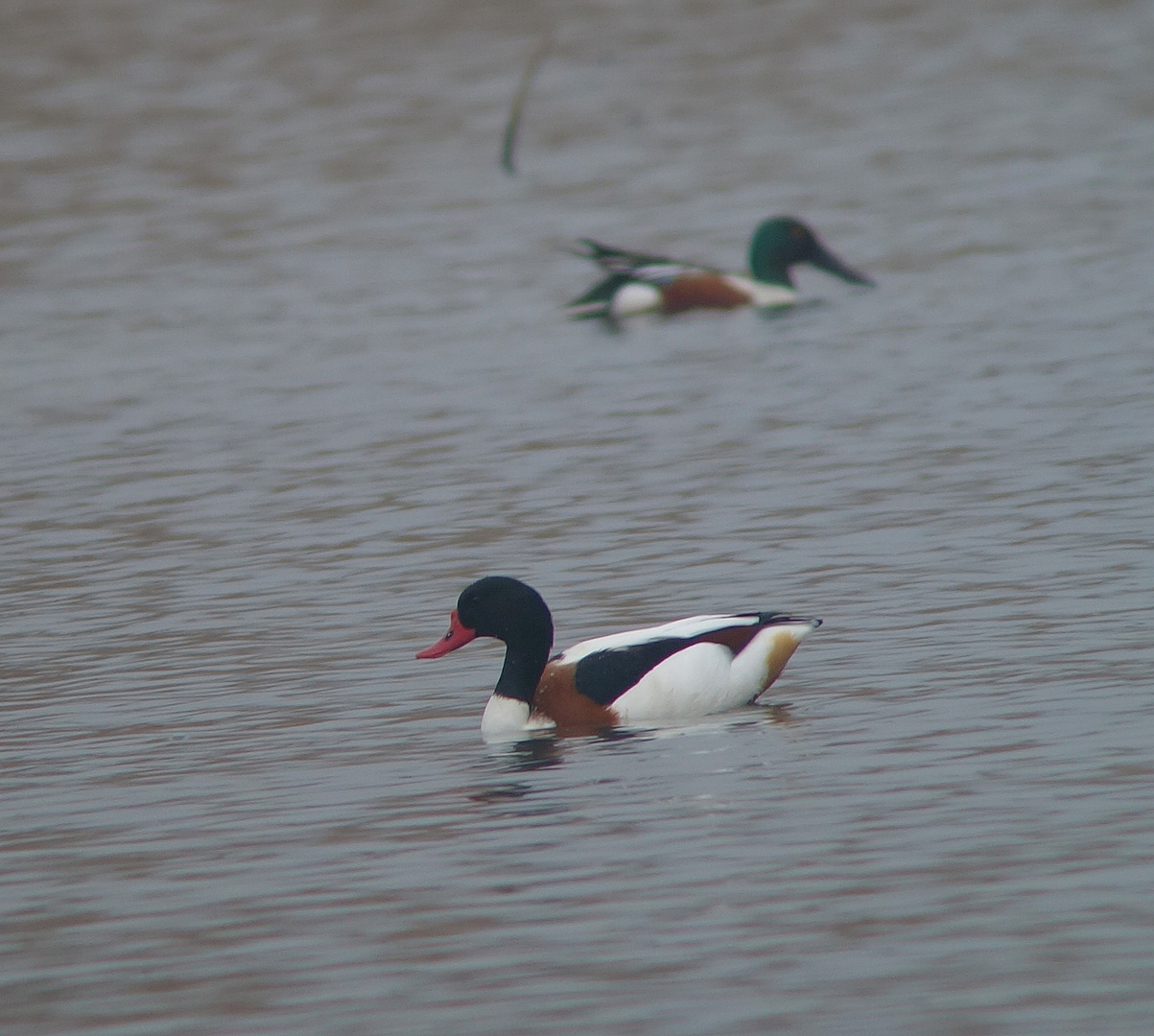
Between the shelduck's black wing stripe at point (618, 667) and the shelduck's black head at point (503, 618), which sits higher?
the shelduck's black head at point (503, 618)

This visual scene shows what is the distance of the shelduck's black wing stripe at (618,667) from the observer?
30.0ft

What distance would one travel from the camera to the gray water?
21.7ft

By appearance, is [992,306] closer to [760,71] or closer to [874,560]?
[874,560]

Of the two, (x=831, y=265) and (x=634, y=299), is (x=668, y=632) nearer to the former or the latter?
(x=634, y=299)

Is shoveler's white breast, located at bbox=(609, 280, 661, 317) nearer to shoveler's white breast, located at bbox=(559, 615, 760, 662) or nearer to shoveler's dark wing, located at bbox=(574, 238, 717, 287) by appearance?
shoveler's dark wing, located at bbox=(574, 238, 717, 287)

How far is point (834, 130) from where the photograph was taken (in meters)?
29.5

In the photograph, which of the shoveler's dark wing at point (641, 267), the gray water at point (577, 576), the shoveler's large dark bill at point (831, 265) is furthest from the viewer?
the shoveler's large dark bill at point (831, 265)

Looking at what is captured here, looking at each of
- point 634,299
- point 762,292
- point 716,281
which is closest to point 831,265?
point 762,292

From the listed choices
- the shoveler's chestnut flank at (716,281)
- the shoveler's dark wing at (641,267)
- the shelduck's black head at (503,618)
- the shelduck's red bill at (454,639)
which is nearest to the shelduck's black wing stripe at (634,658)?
the shelduck's black head at (503,618)

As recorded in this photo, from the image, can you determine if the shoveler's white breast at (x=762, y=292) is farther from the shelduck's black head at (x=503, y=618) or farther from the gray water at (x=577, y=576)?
the shelduck's black head at (x=503, y=618)

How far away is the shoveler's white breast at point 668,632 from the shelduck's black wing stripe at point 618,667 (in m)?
0.03

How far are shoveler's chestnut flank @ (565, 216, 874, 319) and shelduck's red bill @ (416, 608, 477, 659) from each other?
11.1m

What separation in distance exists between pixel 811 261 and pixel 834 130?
8.91 meters

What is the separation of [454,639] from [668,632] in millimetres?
867
